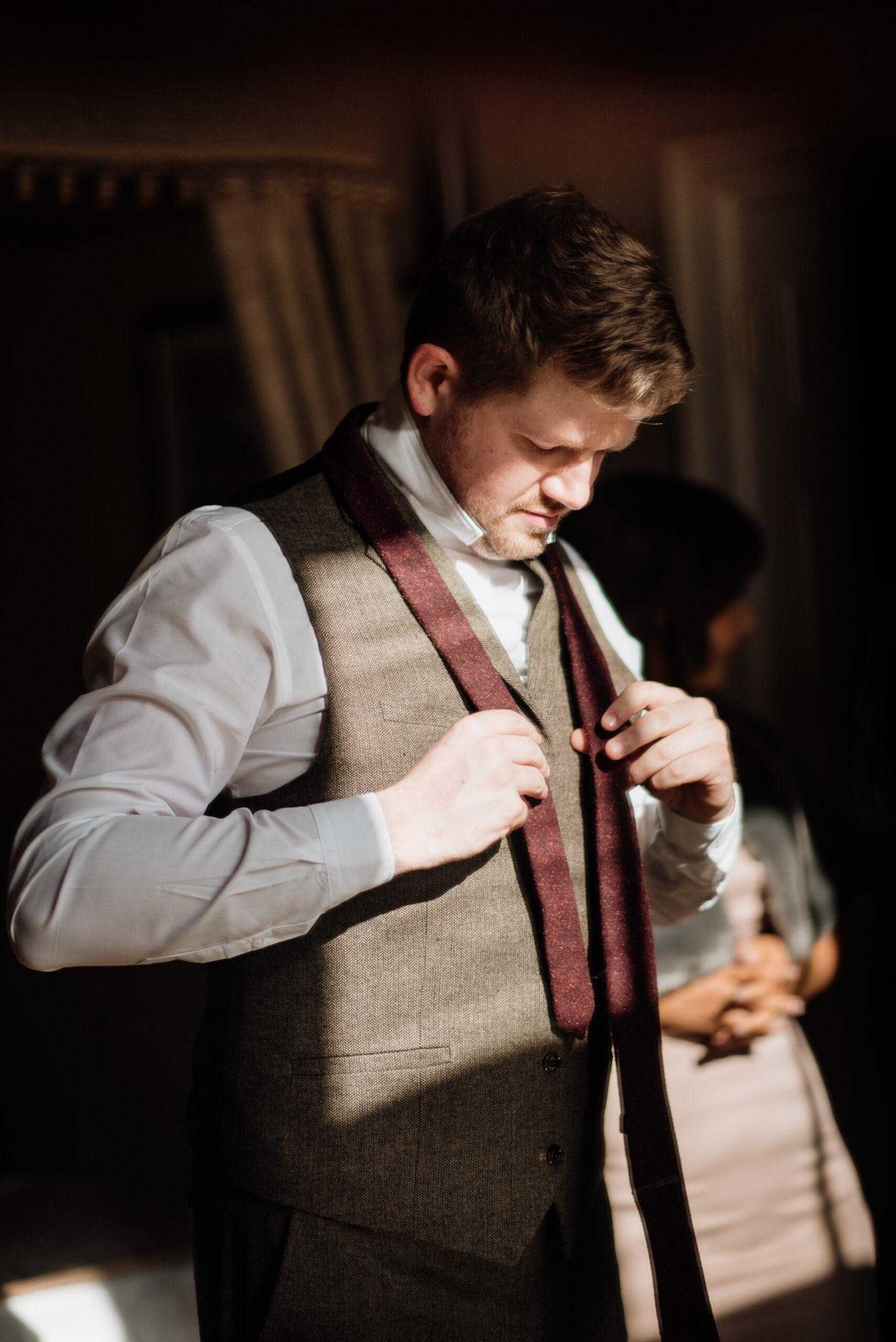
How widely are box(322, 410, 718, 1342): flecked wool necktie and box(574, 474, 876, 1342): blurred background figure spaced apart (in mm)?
634

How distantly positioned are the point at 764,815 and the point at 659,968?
0.47 m

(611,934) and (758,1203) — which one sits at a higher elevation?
(611,934)

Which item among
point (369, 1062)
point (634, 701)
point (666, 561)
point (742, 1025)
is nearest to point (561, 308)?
point (634, 701)

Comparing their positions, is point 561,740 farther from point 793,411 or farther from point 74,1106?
point 74,1106

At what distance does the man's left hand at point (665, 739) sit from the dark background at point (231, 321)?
1783 millimetres

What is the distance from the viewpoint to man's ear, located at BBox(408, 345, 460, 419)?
1.18 meters

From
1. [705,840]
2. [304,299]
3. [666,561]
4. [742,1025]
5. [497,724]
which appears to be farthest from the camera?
[304,299]

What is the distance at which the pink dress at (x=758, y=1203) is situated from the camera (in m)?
1.93

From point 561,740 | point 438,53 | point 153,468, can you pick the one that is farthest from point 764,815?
point 438,53

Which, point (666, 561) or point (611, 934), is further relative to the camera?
point (666, 561)

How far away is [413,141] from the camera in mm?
3109

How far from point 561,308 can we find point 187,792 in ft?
1.97

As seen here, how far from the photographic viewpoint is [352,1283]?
110cm

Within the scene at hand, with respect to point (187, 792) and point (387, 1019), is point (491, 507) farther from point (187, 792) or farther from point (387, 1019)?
point (387, 1019)
